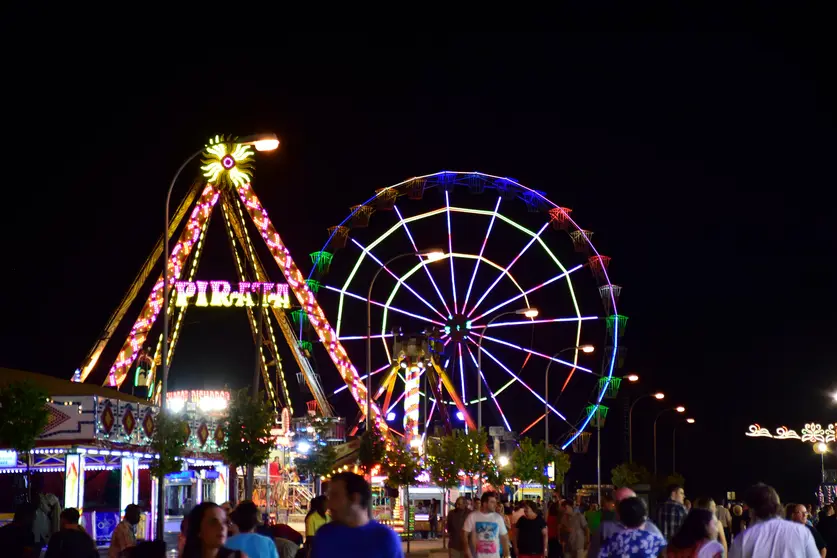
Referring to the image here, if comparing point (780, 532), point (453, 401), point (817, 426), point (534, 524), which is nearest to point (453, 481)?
point (453, 401)

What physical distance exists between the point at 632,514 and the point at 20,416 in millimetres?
18893

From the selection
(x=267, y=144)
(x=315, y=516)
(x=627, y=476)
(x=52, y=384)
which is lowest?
(x=627, y=476)

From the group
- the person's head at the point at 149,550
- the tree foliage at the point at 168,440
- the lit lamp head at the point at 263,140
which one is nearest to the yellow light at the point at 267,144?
the lit lamp head at the point at 263,140

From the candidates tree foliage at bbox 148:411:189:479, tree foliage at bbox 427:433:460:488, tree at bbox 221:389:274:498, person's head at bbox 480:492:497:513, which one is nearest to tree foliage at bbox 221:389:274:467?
tree at bbox 221:389:274:498

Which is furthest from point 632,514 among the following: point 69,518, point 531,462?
point 531,462

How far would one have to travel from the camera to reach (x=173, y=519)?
3912 cm

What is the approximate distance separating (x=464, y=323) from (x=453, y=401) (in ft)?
10.6

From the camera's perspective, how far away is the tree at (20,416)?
25.2 metres

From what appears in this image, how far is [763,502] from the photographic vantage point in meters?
9.28

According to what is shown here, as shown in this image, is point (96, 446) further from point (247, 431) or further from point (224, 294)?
point (224, 294)

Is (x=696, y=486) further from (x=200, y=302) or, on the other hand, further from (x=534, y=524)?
(x=534, y=524)

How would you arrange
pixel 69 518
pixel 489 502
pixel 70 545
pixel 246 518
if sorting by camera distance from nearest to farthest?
1. pixel 246 518
2. pixel 70 545
3. pixel 69 518
4. pixel 489 502

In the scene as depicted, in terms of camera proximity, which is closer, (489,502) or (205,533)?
(205,533)

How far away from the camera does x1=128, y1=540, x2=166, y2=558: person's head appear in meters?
7.25
